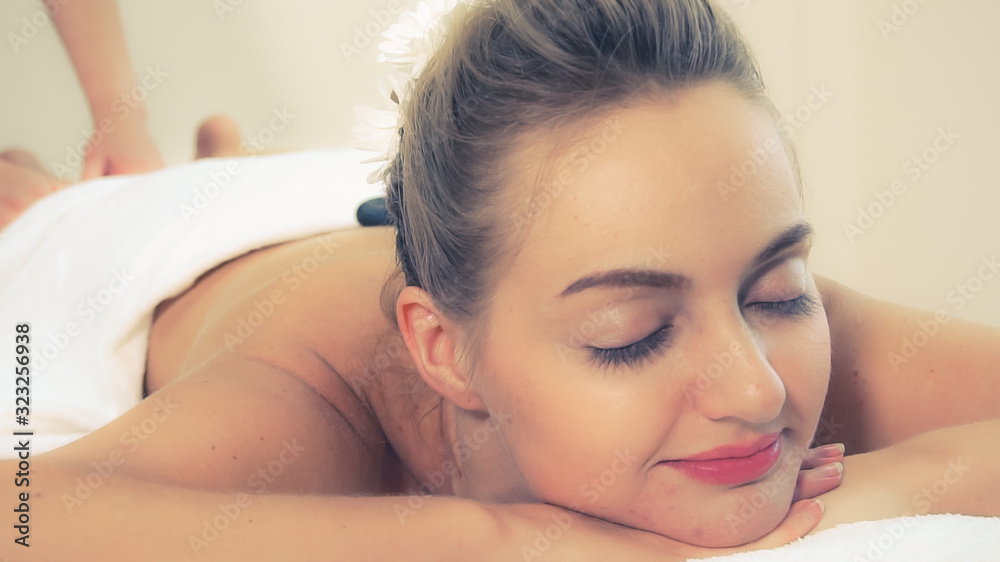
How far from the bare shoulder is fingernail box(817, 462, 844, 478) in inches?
11.6

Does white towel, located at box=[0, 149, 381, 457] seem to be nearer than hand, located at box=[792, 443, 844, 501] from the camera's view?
No

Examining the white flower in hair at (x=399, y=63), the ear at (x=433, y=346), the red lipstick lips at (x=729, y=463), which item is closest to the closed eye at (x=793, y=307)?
the red lipstick lips at (x=729, y=463)

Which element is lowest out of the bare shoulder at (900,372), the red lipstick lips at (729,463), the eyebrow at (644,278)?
the bare shoulder at (900,372)

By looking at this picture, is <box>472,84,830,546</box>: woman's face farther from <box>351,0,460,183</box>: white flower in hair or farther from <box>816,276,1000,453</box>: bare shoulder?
<box>816,276,1000,453</box>: bare shoulder

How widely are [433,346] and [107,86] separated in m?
1.63

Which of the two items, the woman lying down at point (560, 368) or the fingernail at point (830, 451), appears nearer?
the woman lying down at point (560, 368)

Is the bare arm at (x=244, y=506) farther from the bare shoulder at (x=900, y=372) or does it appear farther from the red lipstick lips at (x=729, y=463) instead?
the bare shoulder at (x=900, y=372)

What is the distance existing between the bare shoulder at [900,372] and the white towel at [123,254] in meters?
0.80

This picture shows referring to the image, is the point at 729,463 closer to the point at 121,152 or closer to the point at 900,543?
the point at 900,543

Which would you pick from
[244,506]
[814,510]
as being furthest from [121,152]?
[814,510]

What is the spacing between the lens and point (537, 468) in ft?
2.74

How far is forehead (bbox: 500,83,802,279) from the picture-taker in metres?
0.74

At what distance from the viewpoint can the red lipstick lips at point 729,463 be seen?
76 cm

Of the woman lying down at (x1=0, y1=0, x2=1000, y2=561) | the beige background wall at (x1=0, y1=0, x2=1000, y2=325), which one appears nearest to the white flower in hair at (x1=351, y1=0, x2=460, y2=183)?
the woman lying down at (x1=0, y1=0, x2=1000, y2=561)
